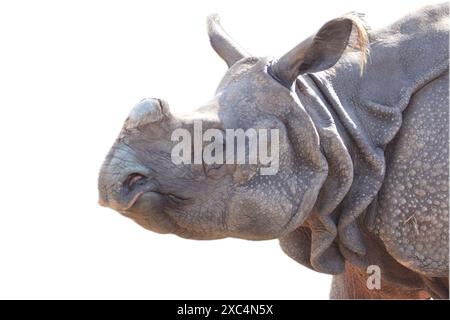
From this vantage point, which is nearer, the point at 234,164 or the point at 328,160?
the point at 234,164

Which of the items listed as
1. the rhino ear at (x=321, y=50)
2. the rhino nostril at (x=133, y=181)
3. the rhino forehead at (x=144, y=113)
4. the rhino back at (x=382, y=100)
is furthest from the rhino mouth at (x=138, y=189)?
the rhino back at (x=382, y=100)

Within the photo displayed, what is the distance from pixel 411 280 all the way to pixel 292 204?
121 cm

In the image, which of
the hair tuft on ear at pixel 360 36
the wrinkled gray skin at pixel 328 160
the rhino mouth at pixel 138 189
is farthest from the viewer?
the hair tuft on ear at pixel 360 36

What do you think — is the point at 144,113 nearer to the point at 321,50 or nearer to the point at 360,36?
the point at 321,50

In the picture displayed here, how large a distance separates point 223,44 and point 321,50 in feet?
2.58

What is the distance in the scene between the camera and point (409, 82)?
8.30 meters

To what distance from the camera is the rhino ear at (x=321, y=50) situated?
7949 mm

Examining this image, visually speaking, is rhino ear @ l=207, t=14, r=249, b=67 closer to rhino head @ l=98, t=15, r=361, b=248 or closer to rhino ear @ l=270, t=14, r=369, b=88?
rhino head @ l=98, t=15, r=361, b=248

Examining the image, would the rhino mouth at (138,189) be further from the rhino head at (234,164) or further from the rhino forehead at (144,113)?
the rhino forehead at (144,113)

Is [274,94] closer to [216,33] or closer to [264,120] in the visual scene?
[264,120]

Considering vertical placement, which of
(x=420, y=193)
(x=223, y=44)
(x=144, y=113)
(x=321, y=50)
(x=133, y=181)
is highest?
(x=223, y=44)

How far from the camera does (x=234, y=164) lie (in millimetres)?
7742

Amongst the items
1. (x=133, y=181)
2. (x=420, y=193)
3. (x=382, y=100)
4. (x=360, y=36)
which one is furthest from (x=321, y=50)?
(x=133, y=181)
